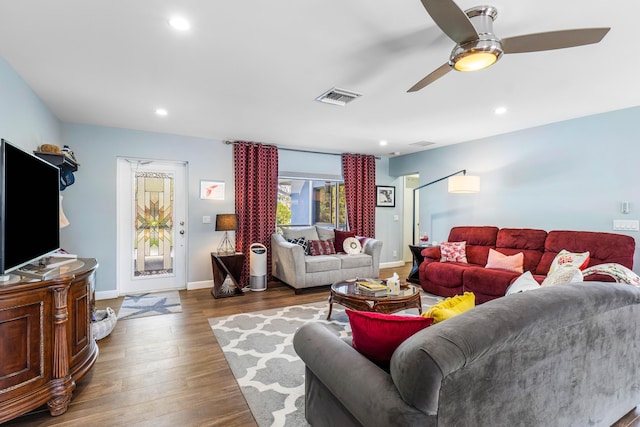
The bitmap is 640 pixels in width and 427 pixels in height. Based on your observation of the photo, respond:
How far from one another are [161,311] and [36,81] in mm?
2698

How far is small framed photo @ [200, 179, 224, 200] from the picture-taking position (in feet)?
16.8

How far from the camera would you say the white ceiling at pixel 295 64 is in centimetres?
189

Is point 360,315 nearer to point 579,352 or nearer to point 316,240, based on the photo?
point 579,352

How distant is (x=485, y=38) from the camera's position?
70.5 inches

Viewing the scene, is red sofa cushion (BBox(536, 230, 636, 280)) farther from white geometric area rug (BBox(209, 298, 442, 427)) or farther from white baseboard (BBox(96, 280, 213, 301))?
white baseboard (BBox(96, 280, 213, 301))

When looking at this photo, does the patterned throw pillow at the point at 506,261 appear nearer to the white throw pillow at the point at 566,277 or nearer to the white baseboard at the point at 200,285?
the white throw pillow at the point at 566,277

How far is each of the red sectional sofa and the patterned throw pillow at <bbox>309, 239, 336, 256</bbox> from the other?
1486 mm

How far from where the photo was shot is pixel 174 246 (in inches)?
200

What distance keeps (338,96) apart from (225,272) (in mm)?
2980

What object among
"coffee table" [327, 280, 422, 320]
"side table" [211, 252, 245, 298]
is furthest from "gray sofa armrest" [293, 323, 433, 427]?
"side table" [211, 252, 245, 298]

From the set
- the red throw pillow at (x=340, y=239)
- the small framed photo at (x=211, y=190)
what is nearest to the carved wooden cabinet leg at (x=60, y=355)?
the small framed photo at (x=211, y=190)

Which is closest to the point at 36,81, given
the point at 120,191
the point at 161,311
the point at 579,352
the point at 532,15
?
the point at 120,191

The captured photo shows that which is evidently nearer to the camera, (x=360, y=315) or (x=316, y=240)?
(x=360, y=315)

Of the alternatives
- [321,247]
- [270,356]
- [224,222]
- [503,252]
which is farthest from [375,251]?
[270,356]
